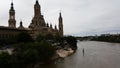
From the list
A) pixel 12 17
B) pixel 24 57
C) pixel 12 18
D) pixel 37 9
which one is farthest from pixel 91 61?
pixel 12 17

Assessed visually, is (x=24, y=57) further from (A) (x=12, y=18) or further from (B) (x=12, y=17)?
(B) (x=12, y=17)

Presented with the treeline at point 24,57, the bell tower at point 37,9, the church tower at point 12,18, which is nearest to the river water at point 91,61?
the treeline at point 24,57

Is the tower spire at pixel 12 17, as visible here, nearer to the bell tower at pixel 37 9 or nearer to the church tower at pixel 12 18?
the church tower at pixel 12 18

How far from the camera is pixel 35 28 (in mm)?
78875

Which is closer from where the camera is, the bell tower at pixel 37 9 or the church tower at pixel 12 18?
the church tower at pixel 12 18

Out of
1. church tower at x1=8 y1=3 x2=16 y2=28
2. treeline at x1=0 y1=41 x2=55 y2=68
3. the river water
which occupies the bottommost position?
the river water

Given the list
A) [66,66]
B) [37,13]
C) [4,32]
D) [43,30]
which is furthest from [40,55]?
[43,30]

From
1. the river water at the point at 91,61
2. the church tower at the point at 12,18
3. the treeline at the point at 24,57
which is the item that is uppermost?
the church tower at the point at 12,18

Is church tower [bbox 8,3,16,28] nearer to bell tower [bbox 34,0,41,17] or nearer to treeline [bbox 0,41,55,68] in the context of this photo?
bell tower [bbox 34,0,41,17]

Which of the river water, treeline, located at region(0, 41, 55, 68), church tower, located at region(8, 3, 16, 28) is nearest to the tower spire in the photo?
church tower, located at region(8, 3, 16, 28)

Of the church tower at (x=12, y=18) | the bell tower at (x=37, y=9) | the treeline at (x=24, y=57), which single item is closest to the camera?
the treeline at (x=24, y=57)

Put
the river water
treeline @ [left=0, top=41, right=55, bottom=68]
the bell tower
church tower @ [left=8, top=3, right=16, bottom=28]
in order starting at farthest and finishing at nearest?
the bell tower → church tower @ [left=8, top=3, right=16, bottom=28] → the river water → treeline @ [left=0, top=41, right=55, bottom=68]

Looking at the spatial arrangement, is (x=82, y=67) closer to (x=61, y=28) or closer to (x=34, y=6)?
(x=34, y=6)

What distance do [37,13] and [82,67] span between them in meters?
48.2
